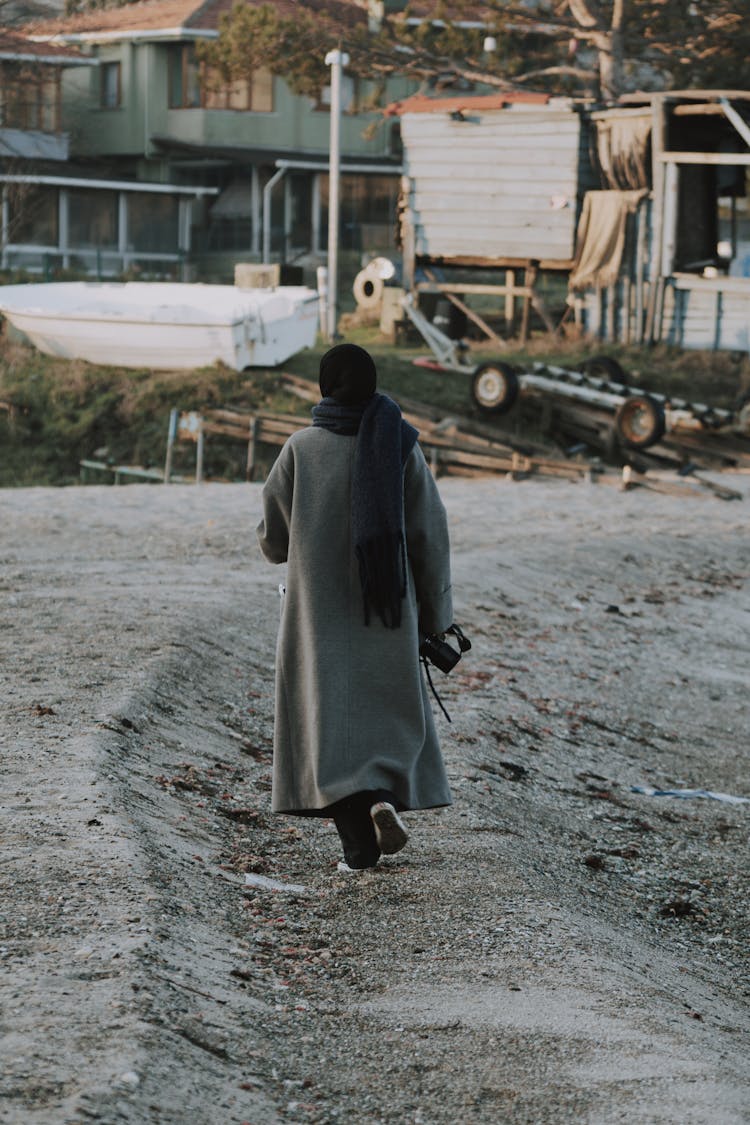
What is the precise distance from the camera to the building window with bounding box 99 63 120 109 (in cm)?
4362

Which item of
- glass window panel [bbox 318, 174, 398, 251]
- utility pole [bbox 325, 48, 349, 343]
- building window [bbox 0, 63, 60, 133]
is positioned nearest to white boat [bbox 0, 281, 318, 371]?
utility pole [bbox 325, 48, 349, 343]

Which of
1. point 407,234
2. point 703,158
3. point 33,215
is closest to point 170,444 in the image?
point 407,234

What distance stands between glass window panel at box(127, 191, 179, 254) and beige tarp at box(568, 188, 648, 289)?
1794 cm

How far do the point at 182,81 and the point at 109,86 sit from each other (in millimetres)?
2469

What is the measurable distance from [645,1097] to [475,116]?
25.2m

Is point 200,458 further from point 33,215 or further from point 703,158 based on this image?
point 33,215

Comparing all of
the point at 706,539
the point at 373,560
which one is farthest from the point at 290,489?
the point at 706,539

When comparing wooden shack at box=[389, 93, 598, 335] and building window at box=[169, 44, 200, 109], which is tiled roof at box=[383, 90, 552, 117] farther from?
building window at box=[169, 44, 200, 109]

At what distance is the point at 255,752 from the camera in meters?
7.90

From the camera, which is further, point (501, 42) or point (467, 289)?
point (501, 42)

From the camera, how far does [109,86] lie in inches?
1730

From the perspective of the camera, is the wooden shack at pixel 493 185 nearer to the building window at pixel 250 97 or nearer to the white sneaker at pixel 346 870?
the building window at pixel 250 97

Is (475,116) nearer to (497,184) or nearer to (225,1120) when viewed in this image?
(497,184)

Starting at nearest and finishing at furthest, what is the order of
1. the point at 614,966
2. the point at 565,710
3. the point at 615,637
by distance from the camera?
1. the point at 614,966
2. the point at 565,710
3. the point at 615,637
